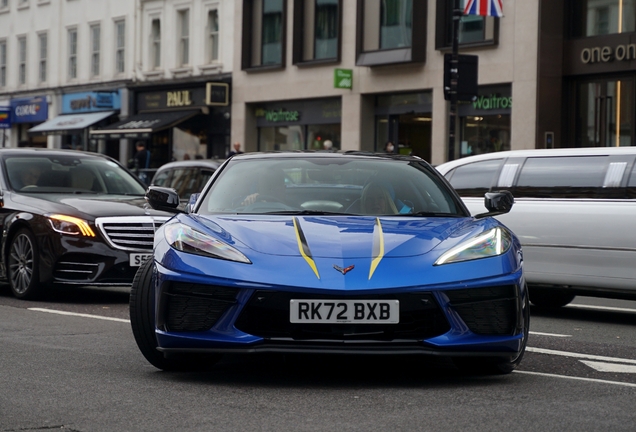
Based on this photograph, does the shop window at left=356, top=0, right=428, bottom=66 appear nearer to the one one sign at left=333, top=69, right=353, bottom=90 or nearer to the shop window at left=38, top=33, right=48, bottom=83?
the one one sign at left=333, top=69, right=353, bottom=90

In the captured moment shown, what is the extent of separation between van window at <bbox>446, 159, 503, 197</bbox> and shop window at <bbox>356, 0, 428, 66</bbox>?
20.0 meters

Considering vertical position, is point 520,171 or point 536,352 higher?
point 520,171

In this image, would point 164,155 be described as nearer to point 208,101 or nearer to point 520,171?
point 208,101

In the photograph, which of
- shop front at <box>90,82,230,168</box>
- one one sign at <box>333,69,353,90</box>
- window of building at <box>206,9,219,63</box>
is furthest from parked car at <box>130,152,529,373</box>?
window of building at <box>206,9,219,63</box>

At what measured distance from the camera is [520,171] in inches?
463

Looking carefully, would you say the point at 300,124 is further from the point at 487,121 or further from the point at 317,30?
the point at 487,121

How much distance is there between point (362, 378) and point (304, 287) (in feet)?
2.63

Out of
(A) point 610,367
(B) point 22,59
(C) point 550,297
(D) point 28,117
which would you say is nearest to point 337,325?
(A) point 610,367

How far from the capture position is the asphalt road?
5332 millimetres

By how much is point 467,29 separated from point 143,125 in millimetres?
14574

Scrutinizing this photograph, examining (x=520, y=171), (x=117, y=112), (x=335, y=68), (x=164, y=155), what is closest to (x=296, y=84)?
(x=335, y=68)

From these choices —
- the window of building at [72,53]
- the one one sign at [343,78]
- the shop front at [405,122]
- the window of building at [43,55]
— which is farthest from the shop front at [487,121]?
the window of building at [43,55]

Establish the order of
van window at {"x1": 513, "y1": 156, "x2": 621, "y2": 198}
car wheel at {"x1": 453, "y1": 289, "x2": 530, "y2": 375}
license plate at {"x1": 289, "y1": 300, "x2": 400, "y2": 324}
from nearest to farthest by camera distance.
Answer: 1. license plate at {"x1": 289, "y1": 300, "x2": 400, "y2": 324}
2. car wheel at {"x1": 453, "y1": 289, "x2": 530, "y2": 375}
3. van window at {"x1": 513, "y1": 156, "x2": 621, "y2": 198}

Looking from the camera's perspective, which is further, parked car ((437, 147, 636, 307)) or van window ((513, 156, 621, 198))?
van window ((513, 156, 621, 198))
